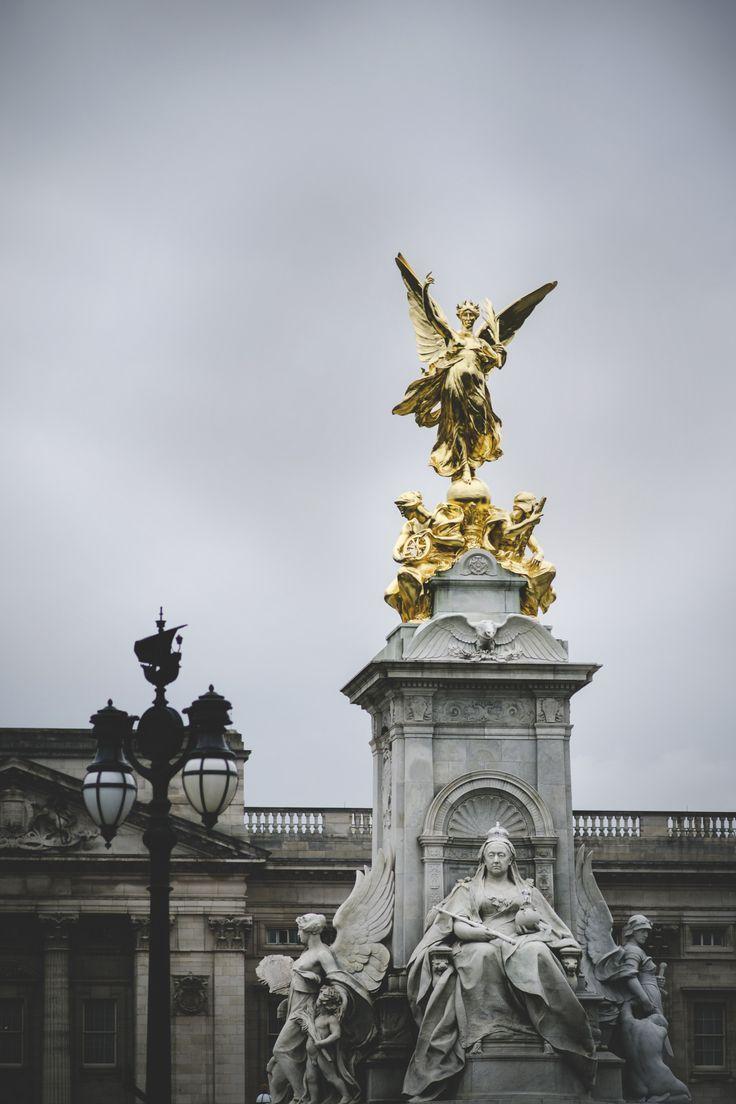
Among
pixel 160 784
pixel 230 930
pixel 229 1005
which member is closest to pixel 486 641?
pixel 160 784

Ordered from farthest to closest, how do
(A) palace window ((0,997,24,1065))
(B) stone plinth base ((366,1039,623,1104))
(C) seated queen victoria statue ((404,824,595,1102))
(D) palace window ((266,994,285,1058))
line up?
(A) palace window ((0,997,24,1065)) < (D) palace window ((266,994,285,1058)) < (C) seated queen victoria statue ((404,824,595,1102)) < (B) stone plinth base ((366,1039,623,1104))

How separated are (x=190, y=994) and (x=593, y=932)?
133 ft

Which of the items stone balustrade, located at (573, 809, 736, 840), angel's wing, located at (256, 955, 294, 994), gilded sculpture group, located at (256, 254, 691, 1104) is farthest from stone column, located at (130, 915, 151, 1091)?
gilded sculpture group, located at (256, 254, 691, 1104)

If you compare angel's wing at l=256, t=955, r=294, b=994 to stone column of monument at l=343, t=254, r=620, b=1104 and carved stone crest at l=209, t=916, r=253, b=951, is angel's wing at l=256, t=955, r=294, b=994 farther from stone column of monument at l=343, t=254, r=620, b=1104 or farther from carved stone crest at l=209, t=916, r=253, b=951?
carved stone crest at l=209, t=916, r=253, b=951

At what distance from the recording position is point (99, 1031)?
2687 inches

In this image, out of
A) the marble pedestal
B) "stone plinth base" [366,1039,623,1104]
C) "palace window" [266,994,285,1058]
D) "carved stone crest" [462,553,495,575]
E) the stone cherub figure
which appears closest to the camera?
"stone plinth base" [366,1039,623,1104]

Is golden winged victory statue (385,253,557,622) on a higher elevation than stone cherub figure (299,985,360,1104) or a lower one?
higher

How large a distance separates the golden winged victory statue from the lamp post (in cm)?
841

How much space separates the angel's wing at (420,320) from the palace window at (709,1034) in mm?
38057

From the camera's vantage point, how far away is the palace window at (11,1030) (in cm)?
6822

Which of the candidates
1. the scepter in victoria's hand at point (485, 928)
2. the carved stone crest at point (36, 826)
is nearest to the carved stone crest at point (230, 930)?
the carved stone crest at point (36, 826)

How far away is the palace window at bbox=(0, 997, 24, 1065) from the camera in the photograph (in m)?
68.2

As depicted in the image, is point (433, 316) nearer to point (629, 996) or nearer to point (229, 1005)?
point (629, 996)

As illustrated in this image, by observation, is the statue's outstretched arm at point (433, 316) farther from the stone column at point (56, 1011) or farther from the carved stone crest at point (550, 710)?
the stone column at point (56, 1011)
